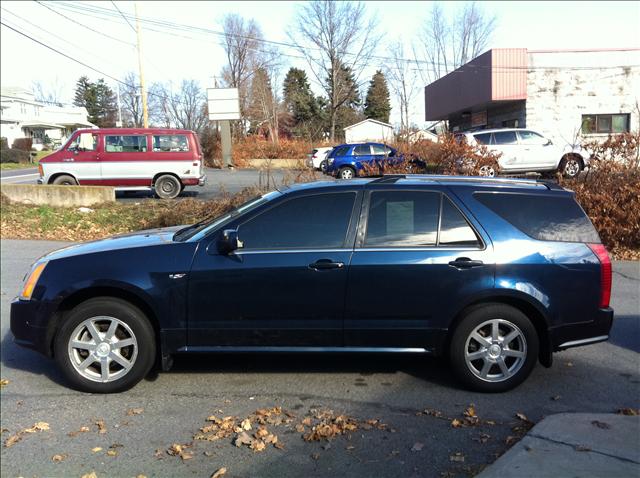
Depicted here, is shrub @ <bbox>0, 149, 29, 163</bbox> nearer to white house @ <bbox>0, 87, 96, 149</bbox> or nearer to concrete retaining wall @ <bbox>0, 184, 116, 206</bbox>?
white house @ <bbox>0, 87, 96, 149</bbox>

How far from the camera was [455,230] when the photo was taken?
4359 mm

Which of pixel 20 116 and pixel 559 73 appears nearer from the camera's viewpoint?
pixel 559 73

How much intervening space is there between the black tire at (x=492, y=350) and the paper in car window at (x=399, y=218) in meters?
0.82

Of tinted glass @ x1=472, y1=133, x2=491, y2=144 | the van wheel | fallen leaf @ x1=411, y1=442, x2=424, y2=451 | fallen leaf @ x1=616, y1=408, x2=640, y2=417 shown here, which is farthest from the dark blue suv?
tinted glass @ x1=472, y1=133, x2=491, y2=144

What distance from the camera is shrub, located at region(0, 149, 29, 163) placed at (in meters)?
43.1

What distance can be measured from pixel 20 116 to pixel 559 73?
214ft

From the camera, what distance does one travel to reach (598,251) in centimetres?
438

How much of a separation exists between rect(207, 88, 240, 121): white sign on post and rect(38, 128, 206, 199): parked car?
935 cm

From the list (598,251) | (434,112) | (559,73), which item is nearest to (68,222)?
(598,251)

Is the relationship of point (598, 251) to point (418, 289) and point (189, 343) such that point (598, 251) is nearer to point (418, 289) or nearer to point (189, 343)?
point (418, 289)

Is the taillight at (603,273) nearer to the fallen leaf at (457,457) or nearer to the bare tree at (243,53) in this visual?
the fallen leaf at (457,457)

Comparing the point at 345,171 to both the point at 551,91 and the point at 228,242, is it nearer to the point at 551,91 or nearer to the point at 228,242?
the point at 228,242

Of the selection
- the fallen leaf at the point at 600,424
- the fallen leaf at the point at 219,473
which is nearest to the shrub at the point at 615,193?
the fallen leaf at the point at 600,424

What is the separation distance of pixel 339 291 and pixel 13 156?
153 ft
